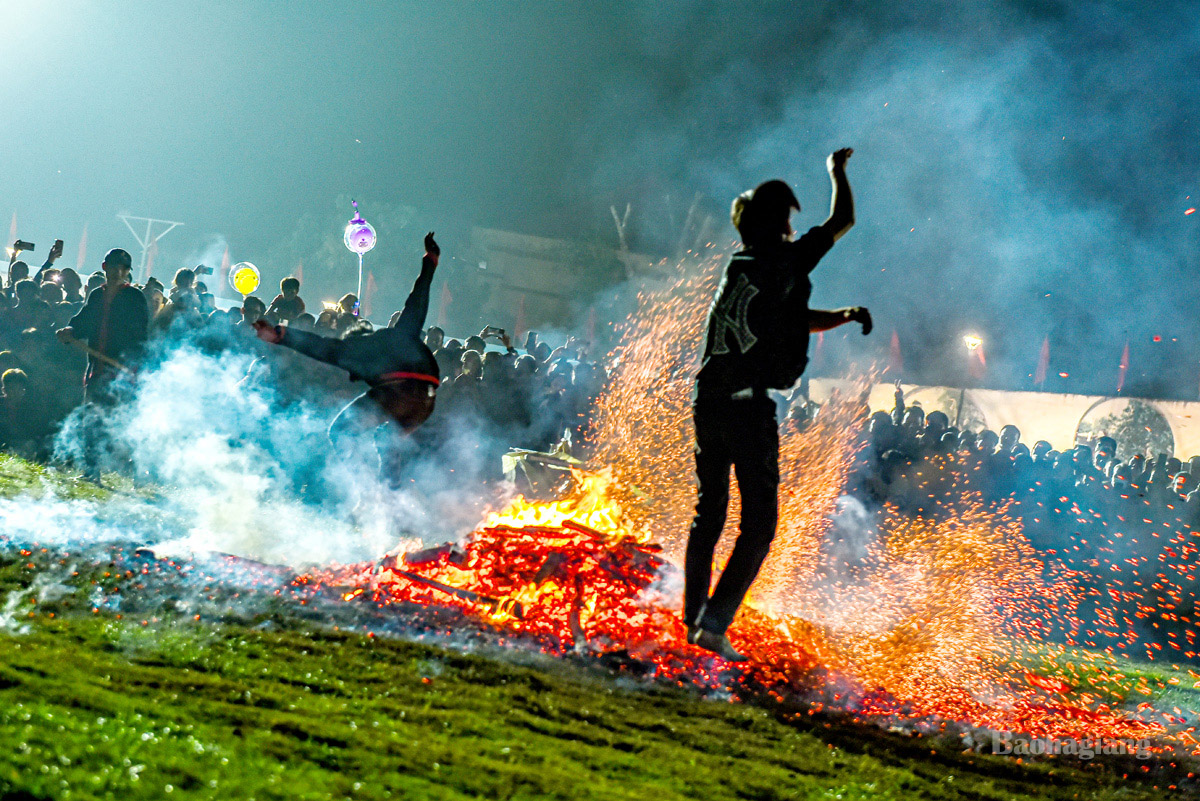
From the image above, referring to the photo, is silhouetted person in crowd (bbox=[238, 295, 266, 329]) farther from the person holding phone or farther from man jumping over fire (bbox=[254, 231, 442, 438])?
man jumping over fire (bbox=[254, 231, 442, 438])

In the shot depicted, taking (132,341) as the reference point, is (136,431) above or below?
below

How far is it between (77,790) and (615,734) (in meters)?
1.75

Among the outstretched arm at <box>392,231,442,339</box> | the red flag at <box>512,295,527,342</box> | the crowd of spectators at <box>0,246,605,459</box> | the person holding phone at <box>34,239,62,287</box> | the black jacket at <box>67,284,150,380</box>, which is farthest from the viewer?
the red flag at <box>512,295,527,342</box>

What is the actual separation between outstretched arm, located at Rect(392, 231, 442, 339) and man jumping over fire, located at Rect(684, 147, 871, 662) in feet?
8.41

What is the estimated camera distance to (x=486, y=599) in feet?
16.3

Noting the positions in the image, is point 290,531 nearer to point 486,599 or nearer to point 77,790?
point 486,599

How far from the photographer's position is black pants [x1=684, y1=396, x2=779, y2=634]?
4129mm

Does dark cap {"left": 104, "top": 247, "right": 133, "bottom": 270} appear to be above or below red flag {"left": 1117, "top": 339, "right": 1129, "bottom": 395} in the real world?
below

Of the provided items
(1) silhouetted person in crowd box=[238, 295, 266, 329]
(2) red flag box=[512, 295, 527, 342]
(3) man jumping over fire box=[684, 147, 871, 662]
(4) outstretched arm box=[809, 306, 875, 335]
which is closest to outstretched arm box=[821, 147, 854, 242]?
(3) man jumping over fire box=[684, 147, 871, 662]

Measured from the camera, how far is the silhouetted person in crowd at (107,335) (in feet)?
29.6

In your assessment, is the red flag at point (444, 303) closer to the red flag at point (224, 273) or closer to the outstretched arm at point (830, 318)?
the red flag at point (224, 273)

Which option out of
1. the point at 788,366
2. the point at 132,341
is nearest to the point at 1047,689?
the point at 788,366

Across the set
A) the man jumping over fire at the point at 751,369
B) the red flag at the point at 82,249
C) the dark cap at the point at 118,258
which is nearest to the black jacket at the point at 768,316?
the man jumping over fire at the point at 751,369

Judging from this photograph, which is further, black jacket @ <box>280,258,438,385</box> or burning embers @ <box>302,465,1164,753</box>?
black jacket @ <box>280,258,438,385</box>
